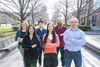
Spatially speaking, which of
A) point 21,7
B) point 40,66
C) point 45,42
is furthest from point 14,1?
point 45,42

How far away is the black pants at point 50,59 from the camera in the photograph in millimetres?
5090

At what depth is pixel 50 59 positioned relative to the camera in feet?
16.9

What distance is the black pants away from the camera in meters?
5.09

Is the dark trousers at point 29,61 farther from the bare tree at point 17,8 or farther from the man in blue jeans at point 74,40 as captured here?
the bare tree at point 17,8

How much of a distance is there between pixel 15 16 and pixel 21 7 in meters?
2.45

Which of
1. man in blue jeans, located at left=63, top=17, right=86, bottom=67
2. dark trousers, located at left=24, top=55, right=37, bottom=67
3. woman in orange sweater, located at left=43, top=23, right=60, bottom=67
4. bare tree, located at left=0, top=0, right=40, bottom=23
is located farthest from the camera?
bare tree, located at left=0, top=0, right=40, bottom=23

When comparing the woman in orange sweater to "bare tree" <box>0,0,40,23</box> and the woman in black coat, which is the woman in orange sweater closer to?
the woman in black coat

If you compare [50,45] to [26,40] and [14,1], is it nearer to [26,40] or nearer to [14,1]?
[26,40]

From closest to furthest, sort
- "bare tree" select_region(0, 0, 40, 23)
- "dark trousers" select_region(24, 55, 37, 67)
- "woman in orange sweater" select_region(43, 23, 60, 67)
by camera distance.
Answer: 1. "woman in orange sweater" select_region(43, 23, 60, 67)
2. "dark trousers" select_region(24, 55, 37, 67)
3. "bare tree" select_region(0, 0, 40, 23)

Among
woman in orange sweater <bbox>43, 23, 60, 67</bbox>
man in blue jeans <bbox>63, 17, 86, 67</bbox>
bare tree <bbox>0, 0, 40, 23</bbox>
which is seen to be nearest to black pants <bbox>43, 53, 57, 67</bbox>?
woman in orange sweater <bbox>43, 23, 60, 67</bbox>

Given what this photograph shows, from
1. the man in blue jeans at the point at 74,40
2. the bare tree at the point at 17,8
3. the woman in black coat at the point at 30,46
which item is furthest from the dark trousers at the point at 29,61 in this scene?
the bare tree at the point at 17,8

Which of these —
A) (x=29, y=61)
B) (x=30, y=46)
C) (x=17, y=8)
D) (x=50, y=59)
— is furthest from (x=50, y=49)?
(x=17, y=8)

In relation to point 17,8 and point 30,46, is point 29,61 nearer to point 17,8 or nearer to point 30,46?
point 30,46

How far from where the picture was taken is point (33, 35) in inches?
202
